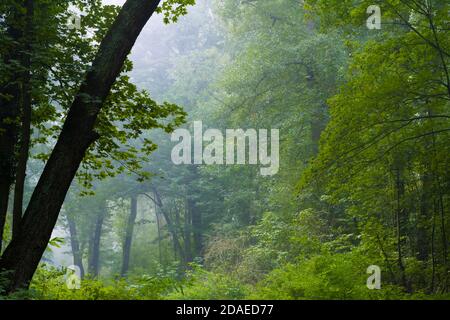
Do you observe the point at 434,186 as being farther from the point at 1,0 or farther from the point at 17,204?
the point at 1,0

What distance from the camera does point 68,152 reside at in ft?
19.2

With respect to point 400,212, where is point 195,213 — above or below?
above

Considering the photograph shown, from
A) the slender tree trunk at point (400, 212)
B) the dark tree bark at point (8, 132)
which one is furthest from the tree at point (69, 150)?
the slender tree trunk at point (400, 212)

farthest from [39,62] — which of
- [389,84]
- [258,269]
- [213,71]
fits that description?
[213,71]

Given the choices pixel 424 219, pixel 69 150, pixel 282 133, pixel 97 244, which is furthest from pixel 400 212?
pixel 97 244

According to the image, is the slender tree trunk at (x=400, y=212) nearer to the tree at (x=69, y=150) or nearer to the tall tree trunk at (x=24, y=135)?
the tree at (x=69, y=150)

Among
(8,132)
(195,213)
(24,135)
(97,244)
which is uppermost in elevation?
(8,132)

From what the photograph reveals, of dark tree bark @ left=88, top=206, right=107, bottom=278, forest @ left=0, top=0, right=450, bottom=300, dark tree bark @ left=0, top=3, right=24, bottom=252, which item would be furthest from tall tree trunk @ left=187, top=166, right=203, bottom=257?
dark tree bark @ left=0, top=3, right=24, bottom=252

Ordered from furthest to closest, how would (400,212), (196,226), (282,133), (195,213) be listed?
(195,213)
(196,226)
(282,133)
(400,212)

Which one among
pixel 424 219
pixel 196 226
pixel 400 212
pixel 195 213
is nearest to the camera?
pixel 424 219

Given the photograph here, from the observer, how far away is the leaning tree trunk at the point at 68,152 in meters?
5.61

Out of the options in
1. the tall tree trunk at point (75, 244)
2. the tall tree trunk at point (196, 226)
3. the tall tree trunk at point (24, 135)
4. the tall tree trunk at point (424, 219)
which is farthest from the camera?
the tall tree trunk at point (75, 244)

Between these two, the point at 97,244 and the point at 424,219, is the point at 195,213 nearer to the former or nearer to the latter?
the point at 97,244

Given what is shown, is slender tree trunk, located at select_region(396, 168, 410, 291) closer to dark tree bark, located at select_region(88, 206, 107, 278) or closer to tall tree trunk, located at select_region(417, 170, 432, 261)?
tall tree trunk, located at select_region(417, 170, 432, 261)
